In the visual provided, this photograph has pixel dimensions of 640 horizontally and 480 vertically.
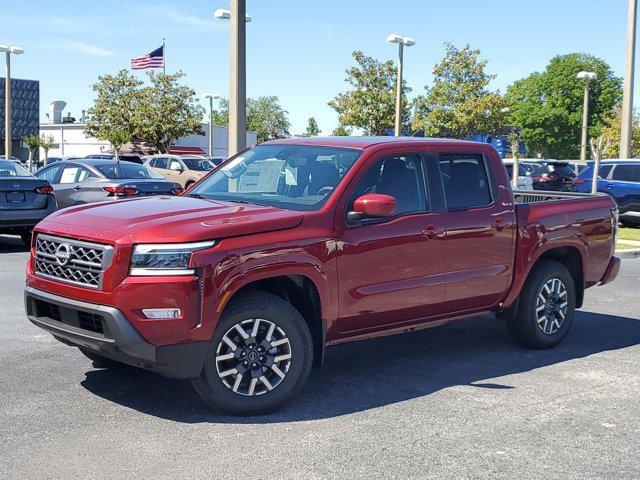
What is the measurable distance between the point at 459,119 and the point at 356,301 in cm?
4294

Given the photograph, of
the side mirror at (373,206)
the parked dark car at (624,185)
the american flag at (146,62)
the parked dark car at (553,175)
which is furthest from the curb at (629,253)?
the american flag at (146,62)

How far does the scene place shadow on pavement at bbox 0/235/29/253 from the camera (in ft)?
46.4

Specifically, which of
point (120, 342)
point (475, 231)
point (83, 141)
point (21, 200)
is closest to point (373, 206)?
point (475, 231)

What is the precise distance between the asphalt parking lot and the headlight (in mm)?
968

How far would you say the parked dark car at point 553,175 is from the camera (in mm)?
28312

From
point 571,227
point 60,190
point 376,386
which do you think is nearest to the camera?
point 376,386

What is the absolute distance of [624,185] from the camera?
2175cm

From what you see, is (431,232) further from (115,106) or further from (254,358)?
(115,106)

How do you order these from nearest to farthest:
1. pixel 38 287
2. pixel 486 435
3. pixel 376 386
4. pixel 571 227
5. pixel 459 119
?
1. pixel 486 435
2. pixel 38 287
3. pixel 376 386
4. pixel 571 227
5. pixel 459 119

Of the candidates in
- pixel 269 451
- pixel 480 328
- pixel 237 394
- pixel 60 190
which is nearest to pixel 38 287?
pixel 237 394

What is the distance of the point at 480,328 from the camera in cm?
826

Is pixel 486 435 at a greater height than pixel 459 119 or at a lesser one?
lesser

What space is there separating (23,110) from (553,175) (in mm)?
85578

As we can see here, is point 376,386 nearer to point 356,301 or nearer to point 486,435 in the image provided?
point 356,301
